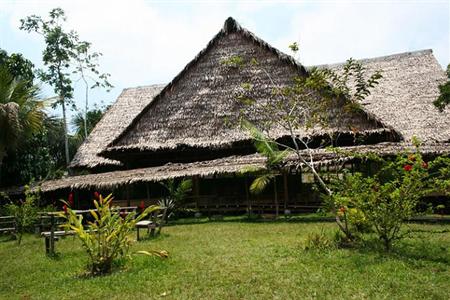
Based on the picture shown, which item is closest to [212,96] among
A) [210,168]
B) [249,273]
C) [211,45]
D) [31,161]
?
[211,45]

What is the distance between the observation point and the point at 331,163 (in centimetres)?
1232

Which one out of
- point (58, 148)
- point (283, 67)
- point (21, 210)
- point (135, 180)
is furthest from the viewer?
point (58, 148)

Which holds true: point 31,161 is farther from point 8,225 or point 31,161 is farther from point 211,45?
point 211,45

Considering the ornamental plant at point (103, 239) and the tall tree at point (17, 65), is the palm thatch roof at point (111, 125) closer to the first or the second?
the tall tree at point (17, 65)

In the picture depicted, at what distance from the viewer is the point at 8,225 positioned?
12.5 m

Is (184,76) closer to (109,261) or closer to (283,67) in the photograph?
(283,67)

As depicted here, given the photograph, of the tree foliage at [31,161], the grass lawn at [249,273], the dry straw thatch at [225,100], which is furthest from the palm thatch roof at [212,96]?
the grass lawn at [249,273]

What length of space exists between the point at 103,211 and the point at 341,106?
407 inches

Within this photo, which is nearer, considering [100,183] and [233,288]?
[233,288]

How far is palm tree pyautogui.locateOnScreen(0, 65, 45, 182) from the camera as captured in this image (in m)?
14.7

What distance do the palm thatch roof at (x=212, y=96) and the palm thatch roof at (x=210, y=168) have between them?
1355 millimetres

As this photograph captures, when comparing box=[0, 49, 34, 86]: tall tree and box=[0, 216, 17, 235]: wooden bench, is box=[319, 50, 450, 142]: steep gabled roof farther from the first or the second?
box=[0, 49, 34, 86]: tall tree

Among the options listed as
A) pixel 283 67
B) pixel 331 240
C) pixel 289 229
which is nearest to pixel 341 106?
pixel 283 67

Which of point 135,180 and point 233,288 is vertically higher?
point 135,180
